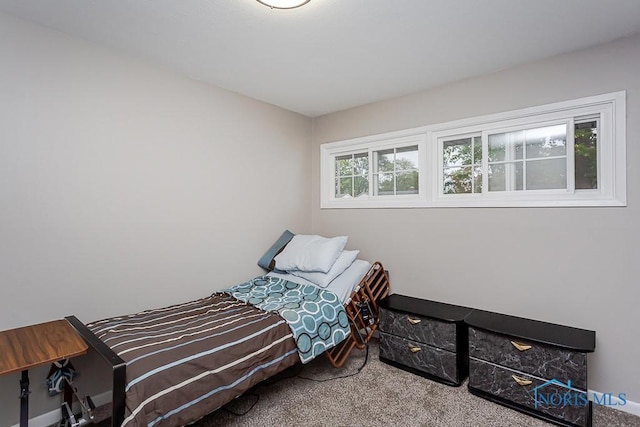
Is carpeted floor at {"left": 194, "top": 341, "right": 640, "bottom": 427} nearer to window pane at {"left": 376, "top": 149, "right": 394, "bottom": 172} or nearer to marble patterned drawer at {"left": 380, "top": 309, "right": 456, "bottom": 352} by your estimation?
marble patterned drawer at {"left": 380, "top": 309, "right": 456, "bottom": 352}

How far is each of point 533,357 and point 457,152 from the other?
1.69 metres

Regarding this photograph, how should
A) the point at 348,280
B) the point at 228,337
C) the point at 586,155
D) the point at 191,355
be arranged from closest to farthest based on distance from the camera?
1. the point at 191,355
2. the point at 228,337
3. the point at 586,155
4. the point at 348,280

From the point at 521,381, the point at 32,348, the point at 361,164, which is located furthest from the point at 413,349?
the point at 32,348

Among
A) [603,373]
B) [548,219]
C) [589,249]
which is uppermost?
[548,219]

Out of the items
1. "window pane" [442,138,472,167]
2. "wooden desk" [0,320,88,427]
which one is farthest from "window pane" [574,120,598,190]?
"wooden desk" [0,320,88,427]

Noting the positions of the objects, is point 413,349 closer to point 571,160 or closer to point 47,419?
point 571,160

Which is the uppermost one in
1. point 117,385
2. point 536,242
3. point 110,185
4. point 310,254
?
point 110,185

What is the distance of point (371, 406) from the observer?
2217 millimetres

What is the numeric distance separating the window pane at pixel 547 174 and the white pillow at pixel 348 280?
4.96ft

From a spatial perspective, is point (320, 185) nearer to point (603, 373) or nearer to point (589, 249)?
point (589, 249)

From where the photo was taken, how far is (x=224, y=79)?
2.79m

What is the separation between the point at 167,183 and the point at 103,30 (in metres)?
1.06

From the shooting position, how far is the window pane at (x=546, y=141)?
244 cm

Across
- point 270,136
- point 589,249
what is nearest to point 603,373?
point 589,249
